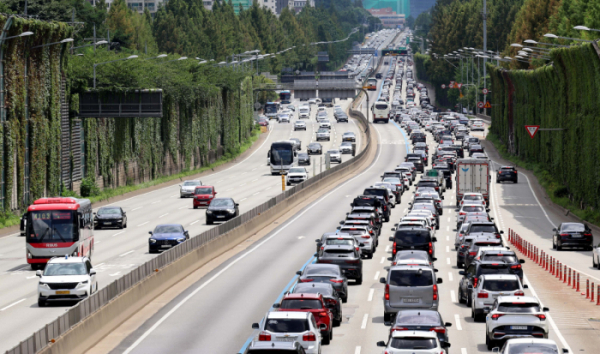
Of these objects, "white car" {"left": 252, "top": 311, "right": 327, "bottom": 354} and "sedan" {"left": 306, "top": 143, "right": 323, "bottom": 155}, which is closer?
"white car" {"left": 252, "top": 311, "right": 327, "bottom": 354}

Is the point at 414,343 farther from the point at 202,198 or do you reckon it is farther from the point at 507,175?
the point at 507,175

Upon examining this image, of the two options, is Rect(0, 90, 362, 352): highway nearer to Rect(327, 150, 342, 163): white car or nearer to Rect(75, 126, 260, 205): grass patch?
Rect(75, 126, 260, 205): grass patch

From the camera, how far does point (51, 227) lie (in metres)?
39.5

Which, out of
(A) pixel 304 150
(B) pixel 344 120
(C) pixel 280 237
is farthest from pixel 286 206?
(B) pixel 344 120

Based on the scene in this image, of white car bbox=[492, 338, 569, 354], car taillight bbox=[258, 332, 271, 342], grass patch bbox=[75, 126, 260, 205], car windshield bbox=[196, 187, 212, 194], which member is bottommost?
grass patch bbox=[75, 126, 260, 205]

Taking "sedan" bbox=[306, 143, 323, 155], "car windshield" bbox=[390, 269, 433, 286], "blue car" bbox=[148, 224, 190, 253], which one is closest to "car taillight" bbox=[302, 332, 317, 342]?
"car windshield" bbox=[390, 269, 433, 286]

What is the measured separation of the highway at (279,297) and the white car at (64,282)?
2596mm

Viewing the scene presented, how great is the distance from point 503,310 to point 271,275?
16050 mm

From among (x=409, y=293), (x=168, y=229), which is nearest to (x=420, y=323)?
(x=409, y=293)

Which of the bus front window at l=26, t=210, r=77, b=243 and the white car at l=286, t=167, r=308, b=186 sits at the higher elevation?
the bus front window at l=26, t=210, r=77, b=243

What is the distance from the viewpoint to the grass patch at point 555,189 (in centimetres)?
6250

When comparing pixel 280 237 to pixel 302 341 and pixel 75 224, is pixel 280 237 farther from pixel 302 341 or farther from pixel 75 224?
pixel 302 341

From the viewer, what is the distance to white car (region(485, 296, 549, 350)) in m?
23.7

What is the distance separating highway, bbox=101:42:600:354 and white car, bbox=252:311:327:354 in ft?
9.13
